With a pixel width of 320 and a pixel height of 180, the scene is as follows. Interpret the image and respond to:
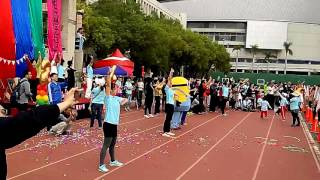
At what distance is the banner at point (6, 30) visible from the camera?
13.8ft

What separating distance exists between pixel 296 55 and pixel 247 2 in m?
24.2

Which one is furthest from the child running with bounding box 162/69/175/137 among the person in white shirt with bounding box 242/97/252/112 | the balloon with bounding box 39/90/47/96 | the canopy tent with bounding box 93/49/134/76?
the person in white shirt with bounding box 242/97/252/112

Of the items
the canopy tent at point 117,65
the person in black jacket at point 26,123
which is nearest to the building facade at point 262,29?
the canopy tent at point 117,65

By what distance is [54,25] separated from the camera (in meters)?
5.92

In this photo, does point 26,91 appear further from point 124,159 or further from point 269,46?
point 269,46

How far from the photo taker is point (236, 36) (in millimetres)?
142125

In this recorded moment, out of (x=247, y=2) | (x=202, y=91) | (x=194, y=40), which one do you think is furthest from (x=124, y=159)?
(x=247, y=2)

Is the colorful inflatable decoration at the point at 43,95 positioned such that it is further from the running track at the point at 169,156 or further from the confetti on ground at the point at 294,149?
the confetti on ground at the point at 294,149

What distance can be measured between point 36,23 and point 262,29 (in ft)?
458

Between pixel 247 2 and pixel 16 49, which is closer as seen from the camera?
pixel 16 49

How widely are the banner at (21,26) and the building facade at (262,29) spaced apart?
131 metres

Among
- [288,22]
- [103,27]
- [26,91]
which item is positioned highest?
[288,22]

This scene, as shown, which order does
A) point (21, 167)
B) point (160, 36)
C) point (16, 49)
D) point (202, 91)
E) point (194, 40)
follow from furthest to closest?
point (194, 40)
point (160, 36)
point (202, 91)
point (21, 167)
point (16, 49)

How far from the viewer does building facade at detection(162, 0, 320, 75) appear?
137 m
